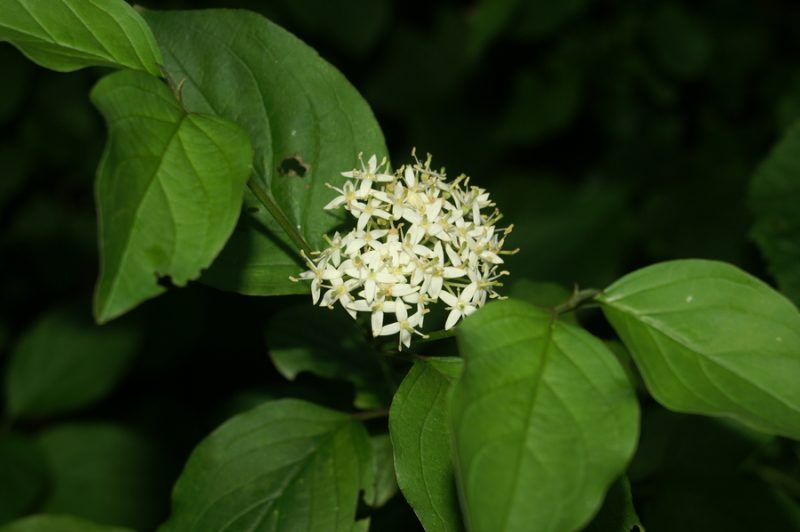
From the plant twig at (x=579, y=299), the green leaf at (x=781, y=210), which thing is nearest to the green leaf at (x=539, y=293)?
the plant twig at (x=579, y=299)

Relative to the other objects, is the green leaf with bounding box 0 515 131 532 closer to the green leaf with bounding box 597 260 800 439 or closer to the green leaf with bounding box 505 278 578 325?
Answer: the green leaf with bounding box 597 260 800 439

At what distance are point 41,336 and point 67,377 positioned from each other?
0.77ft

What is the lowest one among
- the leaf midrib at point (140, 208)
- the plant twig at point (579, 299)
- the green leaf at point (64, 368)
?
the green leaf at point (64, 368)

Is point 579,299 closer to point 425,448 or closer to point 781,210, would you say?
point 425,448

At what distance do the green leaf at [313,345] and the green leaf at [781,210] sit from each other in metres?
1.36

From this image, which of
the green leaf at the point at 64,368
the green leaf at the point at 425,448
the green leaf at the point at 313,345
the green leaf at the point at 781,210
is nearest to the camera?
the green leaf at the point at 425,448

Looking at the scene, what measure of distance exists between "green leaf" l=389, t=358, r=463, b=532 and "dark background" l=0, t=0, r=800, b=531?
1.37 m

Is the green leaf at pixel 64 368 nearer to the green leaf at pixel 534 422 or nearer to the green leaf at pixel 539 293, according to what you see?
the green leaf at pixel 539 293

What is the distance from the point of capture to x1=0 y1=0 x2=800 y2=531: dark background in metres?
3.85

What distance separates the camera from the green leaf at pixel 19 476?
2900 mm

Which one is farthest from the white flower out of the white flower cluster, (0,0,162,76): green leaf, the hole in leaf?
(0,0,162,76): green leaf

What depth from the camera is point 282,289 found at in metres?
1.78

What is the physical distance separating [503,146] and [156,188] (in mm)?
3733

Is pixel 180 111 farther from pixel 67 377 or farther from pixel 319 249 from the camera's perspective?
pixel 67 377
